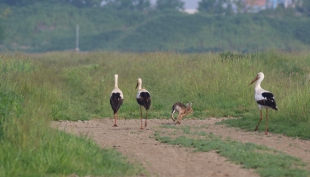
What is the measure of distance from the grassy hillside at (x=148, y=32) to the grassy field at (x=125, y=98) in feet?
125

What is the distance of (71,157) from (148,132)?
14.5 feet

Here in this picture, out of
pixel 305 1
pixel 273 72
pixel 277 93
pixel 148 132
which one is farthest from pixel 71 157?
pixel 305 1

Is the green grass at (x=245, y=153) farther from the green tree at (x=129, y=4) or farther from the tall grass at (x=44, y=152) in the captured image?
the green tree at (x=129, y=4)

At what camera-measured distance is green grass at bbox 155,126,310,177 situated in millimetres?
9773

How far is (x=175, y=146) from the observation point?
12.0 m

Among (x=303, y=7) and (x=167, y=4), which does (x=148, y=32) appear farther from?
(x=167, y=4)

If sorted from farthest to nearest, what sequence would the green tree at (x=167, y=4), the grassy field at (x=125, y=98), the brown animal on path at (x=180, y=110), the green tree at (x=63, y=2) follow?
the green tree at (x=167, y=4) < the green tree at (x=63, y=2) < the brown animal on path at (x=180, y=110) < the grassy field at (x=125, y=98)

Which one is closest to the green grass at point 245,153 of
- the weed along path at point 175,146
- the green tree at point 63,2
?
the weed along path at point 175,146

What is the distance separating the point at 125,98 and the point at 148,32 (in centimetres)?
5045

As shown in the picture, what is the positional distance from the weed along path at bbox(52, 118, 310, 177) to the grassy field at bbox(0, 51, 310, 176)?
40 centimetres

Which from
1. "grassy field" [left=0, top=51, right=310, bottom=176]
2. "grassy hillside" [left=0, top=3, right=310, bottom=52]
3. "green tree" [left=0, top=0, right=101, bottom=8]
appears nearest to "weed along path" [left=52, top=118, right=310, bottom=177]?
"grassy field" [left=0, top=51, right=310, bottom=176]

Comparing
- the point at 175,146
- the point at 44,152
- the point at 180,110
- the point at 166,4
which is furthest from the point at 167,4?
the point at 44,152

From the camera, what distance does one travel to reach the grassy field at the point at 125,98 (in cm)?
973

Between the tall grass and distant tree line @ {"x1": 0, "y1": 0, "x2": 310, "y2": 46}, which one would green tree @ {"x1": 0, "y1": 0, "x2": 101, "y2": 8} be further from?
the tall grass
